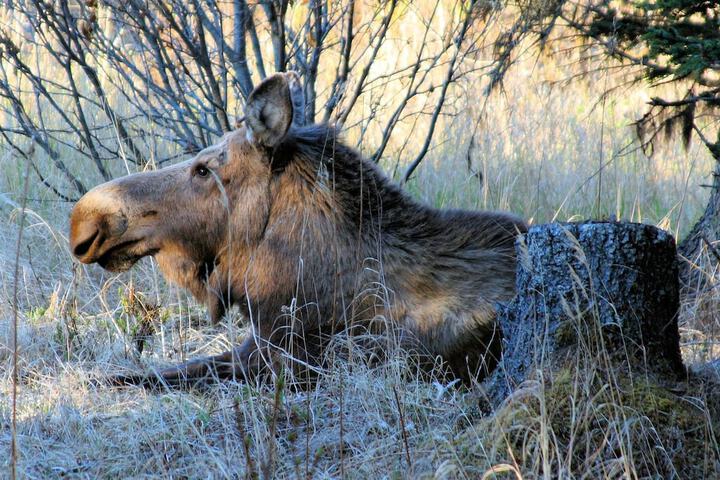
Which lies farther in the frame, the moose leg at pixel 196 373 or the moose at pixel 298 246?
the moose leg at pixel 196 373

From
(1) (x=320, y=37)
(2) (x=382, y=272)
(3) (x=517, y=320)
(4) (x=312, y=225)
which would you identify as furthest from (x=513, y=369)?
(1) (x=320, y=37)

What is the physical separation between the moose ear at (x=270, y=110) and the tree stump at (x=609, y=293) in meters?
1.54

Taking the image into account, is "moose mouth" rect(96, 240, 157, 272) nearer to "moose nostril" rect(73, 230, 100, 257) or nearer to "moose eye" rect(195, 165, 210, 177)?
"moose nostril" rect(73, 230, 100, 257)

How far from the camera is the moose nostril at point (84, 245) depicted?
15.0 ft

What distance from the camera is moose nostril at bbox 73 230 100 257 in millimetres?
4574

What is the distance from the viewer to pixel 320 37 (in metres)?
6.27

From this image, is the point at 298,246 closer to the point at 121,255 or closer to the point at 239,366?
the point at 239,366

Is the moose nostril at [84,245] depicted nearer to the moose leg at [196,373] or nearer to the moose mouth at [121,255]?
the moose mouth at [121,255]

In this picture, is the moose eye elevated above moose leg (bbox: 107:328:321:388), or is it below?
above

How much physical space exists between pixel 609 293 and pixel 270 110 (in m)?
1.94

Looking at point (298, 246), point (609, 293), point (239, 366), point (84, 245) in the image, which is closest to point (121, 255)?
point (84, 245)

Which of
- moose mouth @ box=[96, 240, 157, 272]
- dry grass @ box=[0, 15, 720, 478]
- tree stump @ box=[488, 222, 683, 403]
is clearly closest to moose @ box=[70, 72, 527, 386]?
moose mouth @ box=[96, 240, 157, 272]

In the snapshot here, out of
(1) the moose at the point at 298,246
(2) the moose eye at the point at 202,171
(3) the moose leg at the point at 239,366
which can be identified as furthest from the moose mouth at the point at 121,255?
(3) the moose leg at the point at 239,366

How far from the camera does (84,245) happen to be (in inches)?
182
